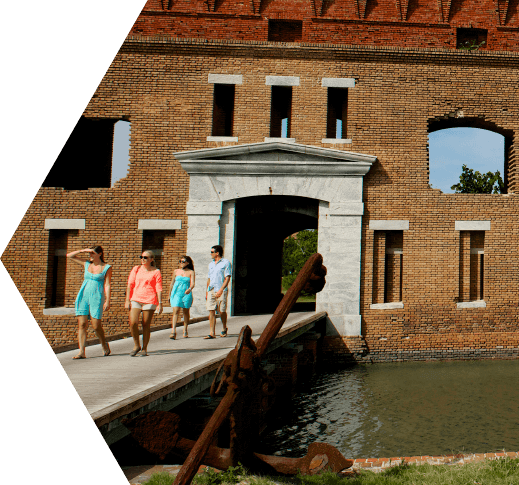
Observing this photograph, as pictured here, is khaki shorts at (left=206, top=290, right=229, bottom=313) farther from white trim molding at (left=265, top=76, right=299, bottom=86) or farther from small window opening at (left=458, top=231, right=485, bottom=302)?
small window opening at (left=458, top=231, right=485, bottom=302)

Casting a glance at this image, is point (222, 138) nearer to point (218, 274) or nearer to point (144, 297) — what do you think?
point (218, 274)

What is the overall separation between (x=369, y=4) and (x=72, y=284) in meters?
12.0

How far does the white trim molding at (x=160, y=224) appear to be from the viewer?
12.2m

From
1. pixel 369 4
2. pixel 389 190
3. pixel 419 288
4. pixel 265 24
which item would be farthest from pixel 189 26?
pixel 419 288

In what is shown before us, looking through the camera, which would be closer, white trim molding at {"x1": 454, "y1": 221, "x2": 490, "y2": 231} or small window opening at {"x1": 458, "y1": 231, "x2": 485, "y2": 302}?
white trim molding at {"x1": 454, "y1": 221, "x2": 490, "y2": 231}

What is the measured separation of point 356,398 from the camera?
866 centimetres

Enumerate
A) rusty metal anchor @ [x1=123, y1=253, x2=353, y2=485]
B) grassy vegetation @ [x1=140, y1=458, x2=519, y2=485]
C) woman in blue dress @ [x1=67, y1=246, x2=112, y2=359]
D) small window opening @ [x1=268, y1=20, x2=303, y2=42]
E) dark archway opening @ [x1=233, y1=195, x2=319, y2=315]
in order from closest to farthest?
rusty metal anchor @ [x1=123, y1=253, x2=353, y2=485] < grassy vegetation @ [x1=140, y1=458, x2=519, y2=485] < woman in blue dress @ [x1=67, y1=246, x2=112, y2=359] < dark archway opening @ [x1=233, y1=195, x2=319, y2=315] < small window opening @ [x1=268, y1=20, x2=303, y2=42]

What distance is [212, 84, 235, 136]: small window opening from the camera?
1297cm

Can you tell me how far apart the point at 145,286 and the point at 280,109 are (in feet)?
35.8

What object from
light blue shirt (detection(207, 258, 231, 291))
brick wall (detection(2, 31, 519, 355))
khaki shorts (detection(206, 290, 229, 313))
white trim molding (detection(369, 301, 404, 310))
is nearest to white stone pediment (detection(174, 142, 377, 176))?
brick wall (detection(2, 31, 519, 355))

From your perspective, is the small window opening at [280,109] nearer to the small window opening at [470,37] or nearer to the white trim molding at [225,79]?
the white trim molding at [225,79]

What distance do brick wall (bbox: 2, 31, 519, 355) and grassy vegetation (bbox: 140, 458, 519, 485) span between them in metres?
7.79

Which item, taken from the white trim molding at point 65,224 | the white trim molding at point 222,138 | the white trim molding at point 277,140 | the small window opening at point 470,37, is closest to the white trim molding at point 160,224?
the white trim molding at point 65,224

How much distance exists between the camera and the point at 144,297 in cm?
606
